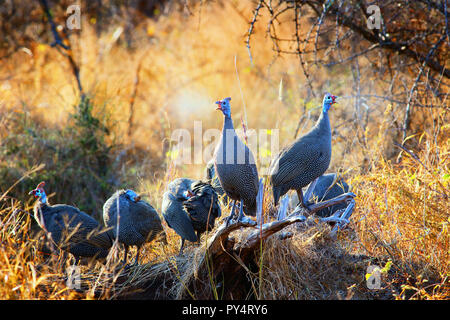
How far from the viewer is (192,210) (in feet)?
12.5

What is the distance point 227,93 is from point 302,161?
16.8 feet

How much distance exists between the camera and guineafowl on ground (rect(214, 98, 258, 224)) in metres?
3.27

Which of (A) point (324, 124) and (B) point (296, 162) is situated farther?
(A) point (324, 124)

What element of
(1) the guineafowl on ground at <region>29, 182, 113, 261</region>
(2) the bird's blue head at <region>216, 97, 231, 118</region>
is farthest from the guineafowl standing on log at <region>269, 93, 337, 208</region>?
(1) the guineafowl on ground at <region>29, 182, 113, 261</region>

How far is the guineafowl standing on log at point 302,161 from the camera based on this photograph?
3.68 metres

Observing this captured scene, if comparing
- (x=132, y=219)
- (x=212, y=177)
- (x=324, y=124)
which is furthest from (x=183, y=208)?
(x=324, y=124)

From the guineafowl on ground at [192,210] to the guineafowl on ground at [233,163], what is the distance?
0.41m

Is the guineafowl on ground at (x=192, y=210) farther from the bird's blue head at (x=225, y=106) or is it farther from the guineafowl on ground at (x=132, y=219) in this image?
the bird's blue head at (x=225, y=106)

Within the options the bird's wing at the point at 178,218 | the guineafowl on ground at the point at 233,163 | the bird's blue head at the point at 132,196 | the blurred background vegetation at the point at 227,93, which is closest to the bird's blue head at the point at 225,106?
the guineafowl on ground at the point at 233,163

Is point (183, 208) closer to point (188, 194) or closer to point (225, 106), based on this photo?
point (188, 194)

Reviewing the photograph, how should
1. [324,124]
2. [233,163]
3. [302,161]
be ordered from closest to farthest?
[233,163] → [302,161] → [324,124]

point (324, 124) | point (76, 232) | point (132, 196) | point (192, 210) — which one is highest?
point (324, 124)

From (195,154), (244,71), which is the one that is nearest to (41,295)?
(195,154)

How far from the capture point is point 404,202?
12.1 feet
